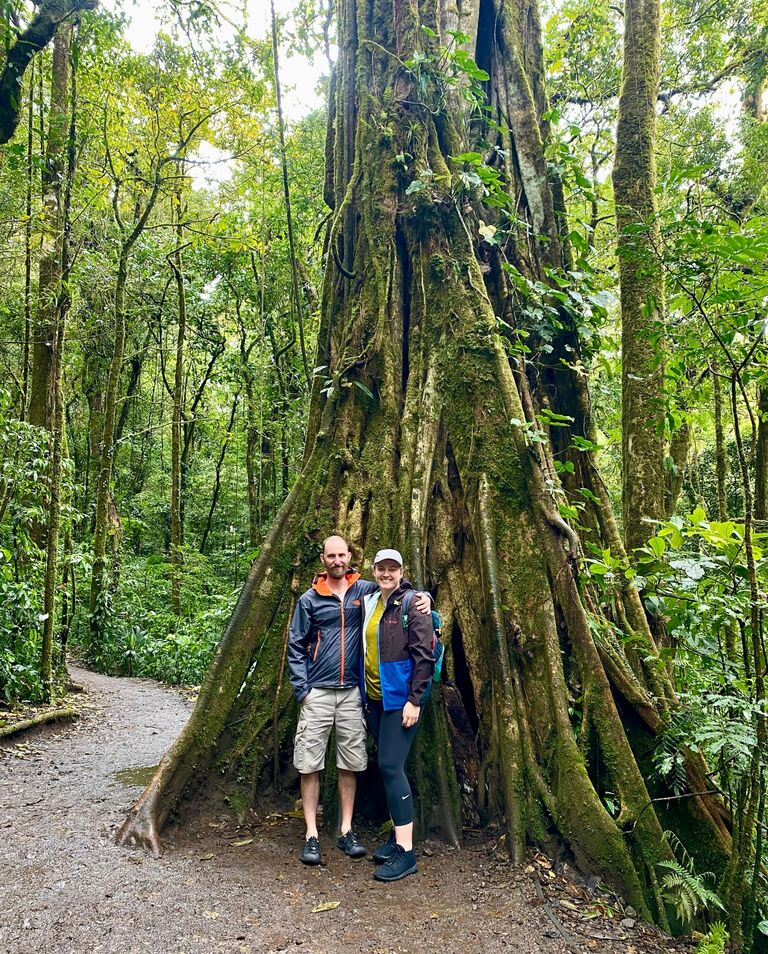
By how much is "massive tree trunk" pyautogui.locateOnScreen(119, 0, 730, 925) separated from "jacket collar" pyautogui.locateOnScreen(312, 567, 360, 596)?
0.43 meters

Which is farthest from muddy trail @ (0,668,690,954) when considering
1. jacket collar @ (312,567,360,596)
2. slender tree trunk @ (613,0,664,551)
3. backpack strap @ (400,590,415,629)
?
slender tree trunk @ (613,0,664,551)

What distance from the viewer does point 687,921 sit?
10.2ft

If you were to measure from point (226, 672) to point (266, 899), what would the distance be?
1.50 metres

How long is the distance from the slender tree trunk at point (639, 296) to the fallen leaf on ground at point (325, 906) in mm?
3512

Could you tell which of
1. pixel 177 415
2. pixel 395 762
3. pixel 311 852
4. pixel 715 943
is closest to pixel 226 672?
pixel 311 852

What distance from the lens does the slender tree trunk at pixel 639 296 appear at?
5.61 m

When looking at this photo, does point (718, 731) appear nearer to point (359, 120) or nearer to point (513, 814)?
point (513, 814)

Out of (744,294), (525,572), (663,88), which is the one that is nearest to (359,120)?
(744,294)

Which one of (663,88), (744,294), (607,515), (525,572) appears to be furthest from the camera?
(663,88)

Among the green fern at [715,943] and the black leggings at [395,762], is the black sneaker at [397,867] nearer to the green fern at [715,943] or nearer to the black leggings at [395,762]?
the black leggings at [395,762]

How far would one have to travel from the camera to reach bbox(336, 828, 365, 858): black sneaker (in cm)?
368

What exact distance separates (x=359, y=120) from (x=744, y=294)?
3.67 metres

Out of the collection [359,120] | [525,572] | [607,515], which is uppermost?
[359,120]

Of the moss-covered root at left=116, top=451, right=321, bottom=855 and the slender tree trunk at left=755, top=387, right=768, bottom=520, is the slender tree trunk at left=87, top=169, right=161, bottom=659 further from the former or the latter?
the slender tree trunk at left=755, top=387, right=768, bottom=520
